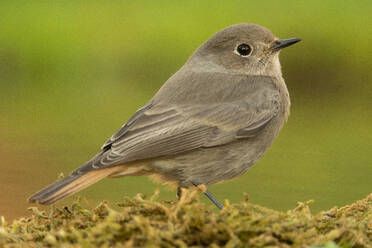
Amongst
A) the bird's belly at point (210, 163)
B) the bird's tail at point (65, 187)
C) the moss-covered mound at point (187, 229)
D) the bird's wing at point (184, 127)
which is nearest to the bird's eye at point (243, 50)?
the bird's wing at point (184, 127)

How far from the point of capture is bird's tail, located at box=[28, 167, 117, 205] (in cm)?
550

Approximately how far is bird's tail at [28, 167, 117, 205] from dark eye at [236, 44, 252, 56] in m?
2.18

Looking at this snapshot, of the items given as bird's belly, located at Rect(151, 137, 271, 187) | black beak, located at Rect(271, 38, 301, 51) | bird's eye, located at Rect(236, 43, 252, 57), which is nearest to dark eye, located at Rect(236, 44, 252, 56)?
bird's eye, located at Rect(236, 43, 252, 57)

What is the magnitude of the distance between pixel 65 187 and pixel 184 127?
146 cm

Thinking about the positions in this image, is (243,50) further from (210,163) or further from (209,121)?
(210,163)

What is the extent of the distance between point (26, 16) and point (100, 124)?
171 inches

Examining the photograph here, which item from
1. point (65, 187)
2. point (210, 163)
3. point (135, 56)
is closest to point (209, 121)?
point (210, 163)

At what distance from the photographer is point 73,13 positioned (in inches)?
727

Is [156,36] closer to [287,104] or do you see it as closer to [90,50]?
[90,50]

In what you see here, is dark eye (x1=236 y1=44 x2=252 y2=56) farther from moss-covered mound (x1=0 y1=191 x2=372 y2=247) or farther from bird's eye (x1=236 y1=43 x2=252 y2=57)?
moss-covered mound (x1=0 y1=191 x2=372 y2=247)

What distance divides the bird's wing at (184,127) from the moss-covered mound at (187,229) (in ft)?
4.60

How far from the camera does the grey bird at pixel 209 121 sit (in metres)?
6.49

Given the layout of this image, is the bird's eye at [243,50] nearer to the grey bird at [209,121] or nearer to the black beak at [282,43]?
the grey bird at [209,121]

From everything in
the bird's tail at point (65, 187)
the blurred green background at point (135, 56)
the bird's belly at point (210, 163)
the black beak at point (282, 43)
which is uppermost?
the blurred green background at point (135, 56)
